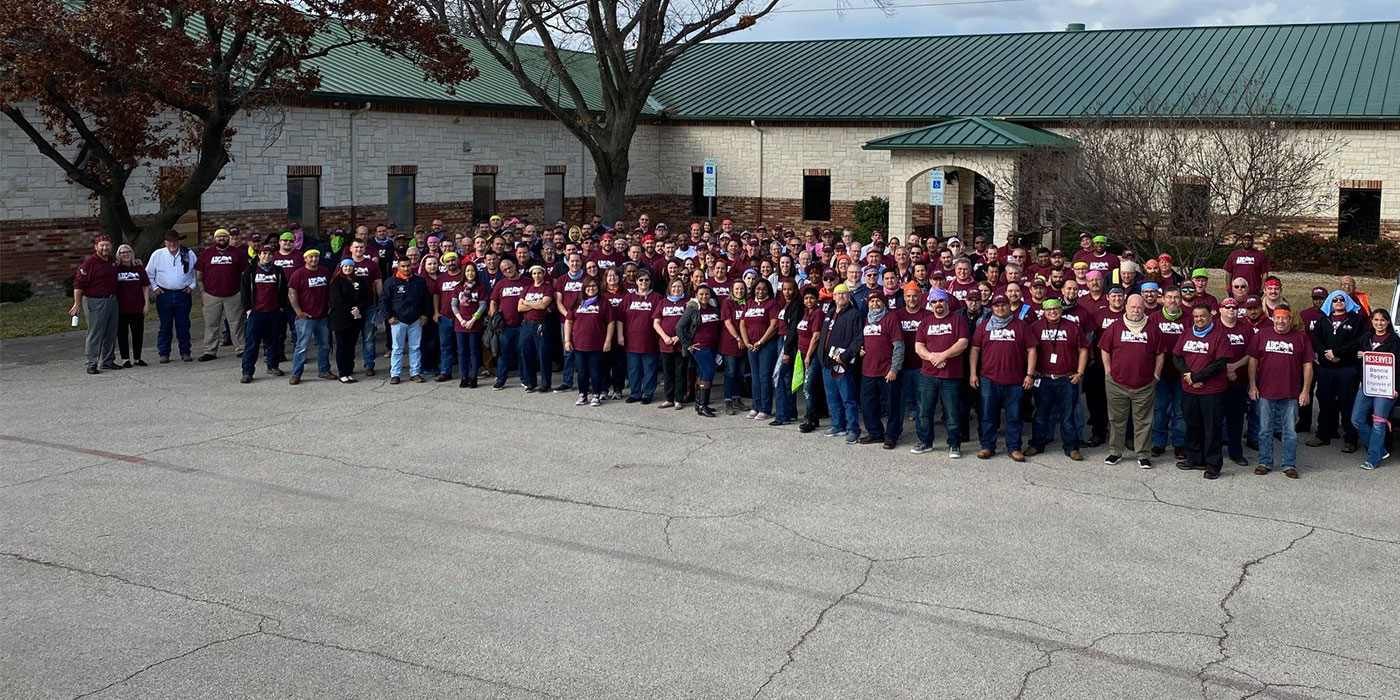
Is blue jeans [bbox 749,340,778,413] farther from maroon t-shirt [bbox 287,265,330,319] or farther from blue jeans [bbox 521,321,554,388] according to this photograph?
maroon t-shirt [bbox 287,265,330,319]

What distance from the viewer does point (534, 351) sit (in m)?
15.3

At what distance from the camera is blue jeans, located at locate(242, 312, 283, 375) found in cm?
1562

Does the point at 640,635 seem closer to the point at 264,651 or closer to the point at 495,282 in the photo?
the point at 264,651

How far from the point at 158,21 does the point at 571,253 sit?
8.54 meters

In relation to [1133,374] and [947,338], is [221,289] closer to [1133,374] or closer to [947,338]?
[947,338]

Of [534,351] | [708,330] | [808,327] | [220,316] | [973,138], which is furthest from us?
[973,138]

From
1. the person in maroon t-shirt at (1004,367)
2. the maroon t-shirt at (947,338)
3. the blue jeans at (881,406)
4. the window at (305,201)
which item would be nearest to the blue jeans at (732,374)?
the blue jeans at (881,406)

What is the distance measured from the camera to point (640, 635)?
7.37 meters

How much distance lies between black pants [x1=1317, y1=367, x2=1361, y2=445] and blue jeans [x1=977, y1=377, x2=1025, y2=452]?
9.58 feet

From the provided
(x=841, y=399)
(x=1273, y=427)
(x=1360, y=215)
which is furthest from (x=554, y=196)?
(x=1273, y=427)

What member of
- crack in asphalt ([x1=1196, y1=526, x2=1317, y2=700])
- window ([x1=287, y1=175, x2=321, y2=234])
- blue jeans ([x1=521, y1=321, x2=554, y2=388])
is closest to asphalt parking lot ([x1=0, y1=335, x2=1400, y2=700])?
crack in asphalt ([x1=1196, y1=526, x2=1317, y2=700])

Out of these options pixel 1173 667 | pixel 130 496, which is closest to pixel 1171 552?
pixel 1173 667

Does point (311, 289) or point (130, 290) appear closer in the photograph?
point (311, 289)

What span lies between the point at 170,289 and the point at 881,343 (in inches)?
371
